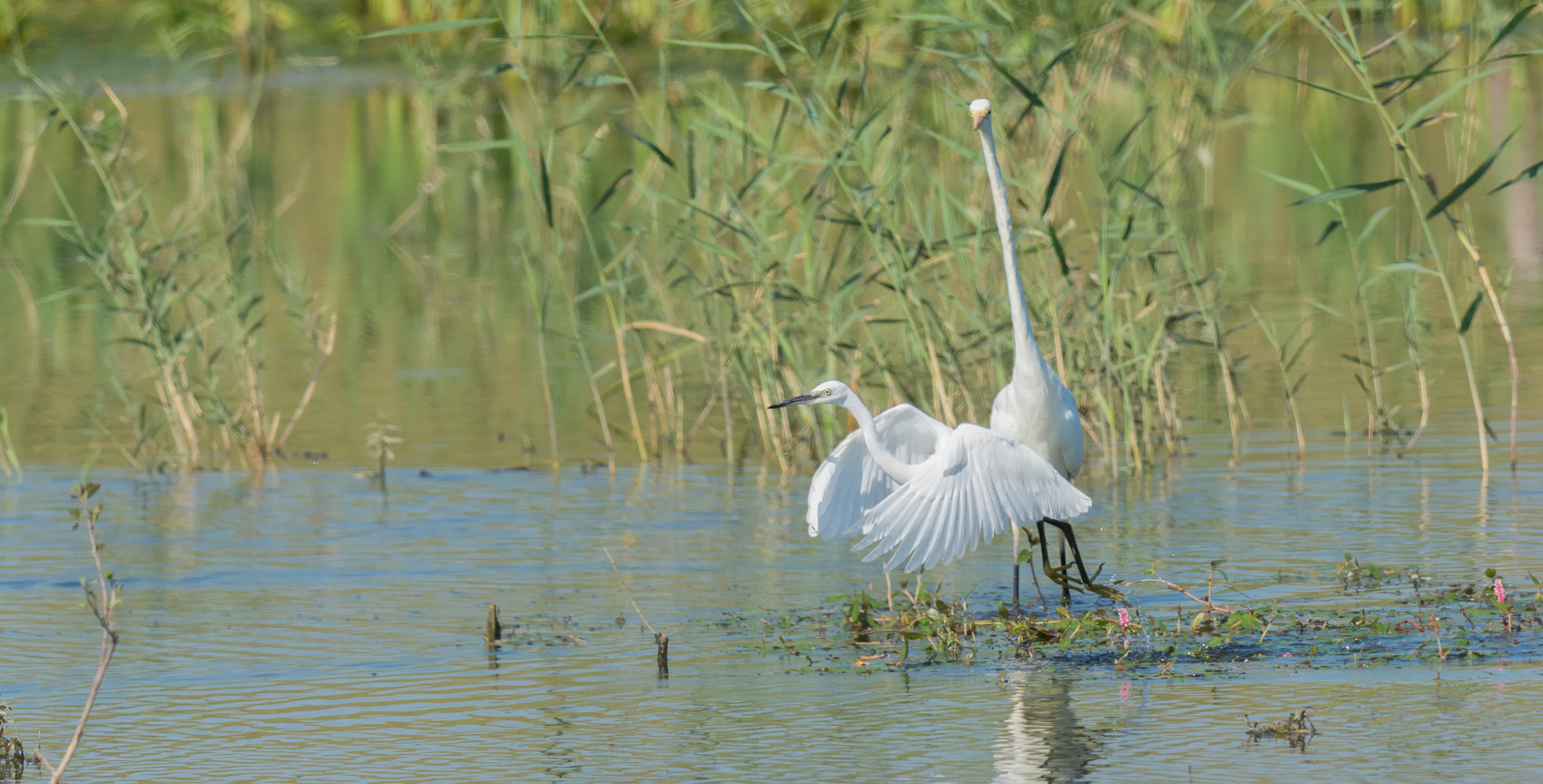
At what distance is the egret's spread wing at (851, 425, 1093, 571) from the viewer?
20.1 feet

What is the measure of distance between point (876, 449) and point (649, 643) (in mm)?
897

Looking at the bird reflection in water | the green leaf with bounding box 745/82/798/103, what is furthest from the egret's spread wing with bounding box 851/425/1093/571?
the green leaf with bounding box 745/82/798/103

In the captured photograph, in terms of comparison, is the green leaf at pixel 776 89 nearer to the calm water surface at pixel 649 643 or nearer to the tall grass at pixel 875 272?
the tall grass at pixel 875 272

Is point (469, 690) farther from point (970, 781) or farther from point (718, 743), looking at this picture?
point (970, 781)

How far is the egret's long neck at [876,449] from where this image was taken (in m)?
6.48

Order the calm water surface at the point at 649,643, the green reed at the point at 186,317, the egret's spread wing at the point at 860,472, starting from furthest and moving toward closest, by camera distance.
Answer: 1. the green reed at the point at 186,317
2. the egret's spread wing at the point at 860,472
3. the calm water surface at the point at 649,643

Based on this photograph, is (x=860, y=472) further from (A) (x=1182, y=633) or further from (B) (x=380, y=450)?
(B) (x=380, y=450)

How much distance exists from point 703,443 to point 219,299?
4317mm

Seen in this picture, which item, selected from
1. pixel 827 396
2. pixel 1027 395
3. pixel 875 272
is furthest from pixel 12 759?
pixel 875 272

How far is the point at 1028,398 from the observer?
7117mm

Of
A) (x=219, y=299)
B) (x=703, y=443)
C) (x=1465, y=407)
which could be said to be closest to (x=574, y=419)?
(x=703, y=443)

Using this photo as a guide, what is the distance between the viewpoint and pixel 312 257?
1608 cm

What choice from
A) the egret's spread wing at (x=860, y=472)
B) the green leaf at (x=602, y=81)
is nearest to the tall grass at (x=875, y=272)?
the green leaf at (x=602, y=81)

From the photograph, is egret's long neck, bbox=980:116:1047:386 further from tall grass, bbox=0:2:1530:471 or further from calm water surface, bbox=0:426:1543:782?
calm water surface, bbox=0:426:1543:782
